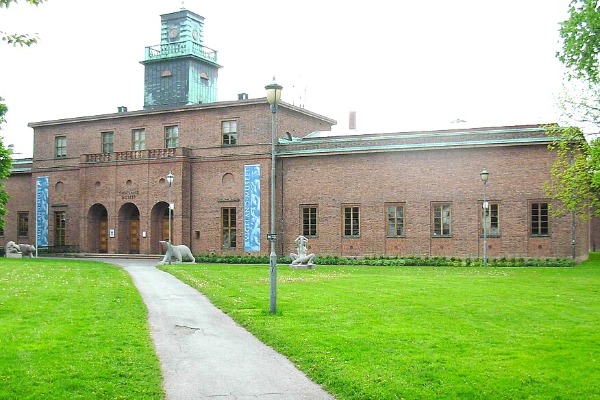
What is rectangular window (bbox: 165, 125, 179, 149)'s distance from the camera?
45469 mm

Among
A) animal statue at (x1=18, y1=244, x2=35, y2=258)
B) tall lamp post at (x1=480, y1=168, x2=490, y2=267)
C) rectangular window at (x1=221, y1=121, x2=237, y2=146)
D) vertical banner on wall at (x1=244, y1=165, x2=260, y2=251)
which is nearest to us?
tall lamp post at (x1=480, y1=168, x2=490, y2=267)

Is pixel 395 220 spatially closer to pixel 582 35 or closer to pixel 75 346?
pixel 582 35

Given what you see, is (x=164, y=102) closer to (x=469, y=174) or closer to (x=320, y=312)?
(x=469, y=174)

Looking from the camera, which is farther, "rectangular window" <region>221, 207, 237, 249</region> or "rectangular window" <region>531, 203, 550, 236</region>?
"rectangular window" <region>221, 207, 237, 249</region>

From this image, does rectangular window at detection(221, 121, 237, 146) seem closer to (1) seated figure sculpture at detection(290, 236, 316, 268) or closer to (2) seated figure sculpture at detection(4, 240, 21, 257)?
(1) seated figure sculpture at detection(290, 236, 316, 268)

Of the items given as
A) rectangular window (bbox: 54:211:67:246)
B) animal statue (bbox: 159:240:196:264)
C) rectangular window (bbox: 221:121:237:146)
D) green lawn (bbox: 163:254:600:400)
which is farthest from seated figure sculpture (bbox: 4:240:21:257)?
green lawn (bbox: 163:254:600:400)

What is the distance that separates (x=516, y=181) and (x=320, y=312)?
23048mm

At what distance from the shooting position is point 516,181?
1401 inches

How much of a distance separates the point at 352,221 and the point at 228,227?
817 centimetres

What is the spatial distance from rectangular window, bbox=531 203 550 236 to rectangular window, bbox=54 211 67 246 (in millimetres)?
31952

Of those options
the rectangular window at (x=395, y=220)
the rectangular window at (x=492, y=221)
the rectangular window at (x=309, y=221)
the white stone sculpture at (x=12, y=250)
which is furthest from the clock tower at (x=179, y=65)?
the rectangular window at (x=492, y=221)

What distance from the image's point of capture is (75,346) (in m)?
11.5

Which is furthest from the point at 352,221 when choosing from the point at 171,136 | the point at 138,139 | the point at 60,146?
the point at 60,146

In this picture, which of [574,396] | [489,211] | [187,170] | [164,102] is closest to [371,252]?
[489,211]
